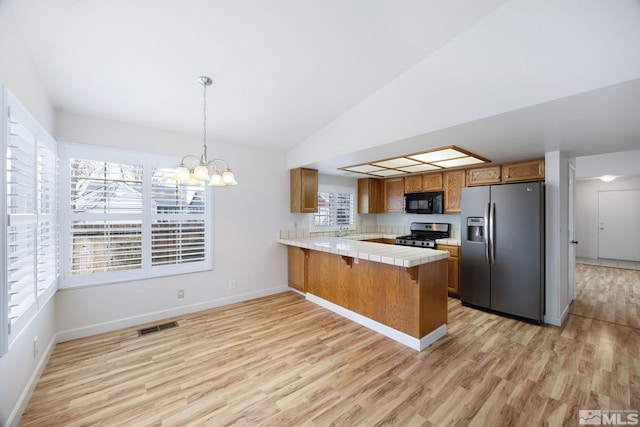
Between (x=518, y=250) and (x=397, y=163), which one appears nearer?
(x=518, y=250)

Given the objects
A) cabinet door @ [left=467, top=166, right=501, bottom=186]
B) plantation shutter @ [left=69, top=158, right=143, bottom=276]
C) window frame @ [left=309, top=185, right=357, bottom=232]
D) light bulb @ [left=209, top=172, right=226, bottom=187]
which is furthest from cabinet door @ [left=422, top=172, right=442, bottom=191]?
plantation shutter @ [left=69, top=158, right=143, bottom=276]

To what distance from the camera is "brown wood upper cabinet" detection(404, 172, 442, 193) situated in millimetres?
4706

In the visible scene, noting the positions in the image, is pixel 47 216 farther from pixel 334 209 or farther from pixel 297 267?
pixel 334 209

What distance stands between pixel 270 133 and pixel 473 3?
102 inches

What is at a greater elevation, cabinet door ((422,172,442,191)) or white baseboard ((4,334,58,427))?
cabinet door ((422,172,442,191))

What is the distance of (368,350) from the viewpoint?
2631mm

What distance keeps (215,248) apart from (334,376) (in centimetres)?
241

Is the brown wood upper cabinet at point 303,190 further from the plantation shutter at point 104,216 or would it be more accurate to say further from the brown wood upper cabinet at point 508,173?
the brown wood upper cabinet at point 508,173

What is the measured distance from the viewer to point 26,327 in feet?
6.31

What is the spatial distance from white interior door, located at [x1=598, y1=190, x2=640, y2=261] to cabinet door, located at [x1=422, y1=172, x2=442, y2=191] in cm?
571

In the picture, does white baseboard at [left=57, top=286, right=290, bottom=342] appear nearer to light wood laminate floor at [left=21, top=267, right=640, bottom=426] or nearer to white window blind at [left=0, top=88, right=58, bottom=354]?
light wood laminate floor at [left=21, top=267, right=640, bottom=426]

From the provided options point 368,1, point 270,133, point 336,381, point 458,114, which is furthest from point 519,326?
point 270,133

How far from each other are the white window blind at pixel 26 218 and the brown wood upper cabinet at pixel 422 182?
16.6 ft

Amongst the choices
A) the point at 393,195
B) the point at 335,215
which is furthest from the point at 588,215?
the point at 335,215
